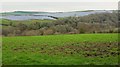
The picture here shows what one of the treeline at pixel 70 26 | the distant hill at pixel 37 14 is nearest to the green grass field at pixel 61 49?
the treeline at pixel 70 26

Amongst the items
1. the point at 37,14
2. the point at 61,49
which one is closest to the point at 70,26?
the point at 61,49

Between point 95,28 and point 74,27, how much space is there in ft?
2.14

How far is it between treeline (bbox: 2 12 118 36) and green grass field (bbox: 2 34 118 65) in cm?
18

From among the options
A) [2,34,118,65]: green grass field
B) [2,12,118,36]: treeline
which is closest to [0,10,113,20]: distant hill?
[2,12,118,36]: treeline

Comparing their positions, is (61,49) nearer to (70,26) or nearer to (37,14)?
(70,26)

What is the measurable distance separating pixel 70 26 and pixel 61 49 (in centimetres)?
99

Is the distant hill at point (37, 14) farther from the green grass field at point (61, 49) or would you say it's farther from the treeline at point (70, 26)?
the green grass field at point (61, 49)

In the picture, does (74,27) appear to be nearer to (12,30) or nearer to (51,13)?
(51,13)

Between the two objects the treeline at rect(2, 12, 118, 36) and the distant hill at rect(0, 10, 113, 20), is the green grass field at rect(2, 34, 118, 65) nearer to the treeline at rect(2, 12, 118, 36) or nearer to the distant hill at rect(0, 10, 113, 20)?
the treeline at rect(2, 12, 118, 36)

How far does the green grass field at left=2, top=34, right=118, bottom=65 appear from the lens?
20.1 feet

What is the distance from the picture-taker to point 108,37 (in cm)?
734

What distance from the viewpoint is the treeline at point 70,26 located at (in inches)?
294

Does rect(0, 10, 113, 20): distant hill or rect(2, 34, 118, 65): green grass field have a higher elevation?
rect(0, 10, 113, 20): distant hill

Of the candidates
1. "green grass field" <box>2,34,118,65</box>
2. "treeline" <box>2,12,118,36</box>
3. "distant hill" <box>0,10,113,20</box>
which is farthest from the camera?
"distant hill" <box>0,10,113,20</box>
